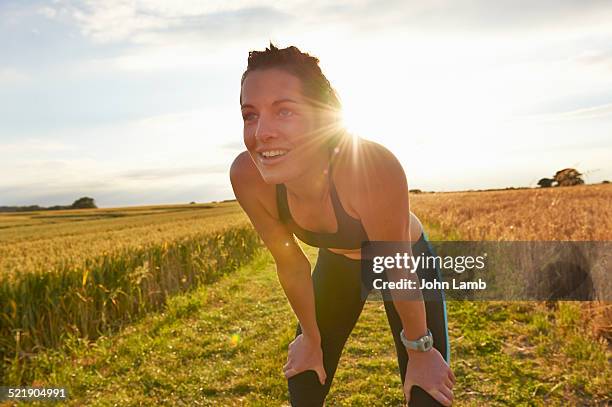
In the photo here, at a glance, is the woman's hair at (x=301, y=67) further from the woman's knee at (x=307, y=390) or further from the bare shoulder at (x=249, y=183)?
the woman's knee at (x=307, y=390)

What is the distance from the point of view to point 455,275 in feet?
31.6

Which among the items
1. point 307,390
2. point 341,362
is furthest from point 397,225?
point 341,362

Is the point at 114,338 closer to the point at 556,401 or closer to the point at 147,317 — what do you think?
the point at 147,317

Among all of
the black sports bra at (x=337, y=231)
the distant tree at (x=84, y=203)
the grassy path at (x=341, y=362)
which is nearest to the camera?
the black sports bra at (x=337, y=231)

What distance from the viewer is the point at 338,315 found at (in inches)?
117

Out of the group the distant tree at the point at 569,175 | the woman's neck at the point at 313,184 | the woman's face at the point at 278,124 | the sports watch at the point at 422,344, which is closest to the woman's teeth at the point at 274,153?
the woman's face at the point at 278,124

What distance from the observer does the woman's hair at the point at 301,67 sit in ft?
6.89

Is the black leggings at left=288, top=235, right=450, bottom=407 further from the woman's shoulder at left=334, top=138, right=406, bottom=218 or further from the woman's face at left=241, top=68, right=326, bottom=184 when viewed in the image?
the woman's face at left=241, top=68, right=326, bottom=184

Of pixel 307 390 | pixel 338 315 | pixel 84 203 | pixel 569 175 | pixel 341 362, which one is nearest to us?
pixel 307 390

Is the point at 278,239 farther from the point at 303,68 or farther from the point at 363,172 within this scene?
the point at 303,68

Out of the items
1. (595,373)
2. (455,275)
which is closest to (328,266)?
(595,373)

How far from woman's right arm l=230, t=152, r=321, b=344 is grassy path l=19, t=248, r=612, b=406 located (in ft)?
7.62

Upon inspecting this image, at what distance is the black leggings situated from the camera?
8.82 feet

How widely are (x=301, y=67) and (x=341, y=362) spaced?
4510 millimetres
